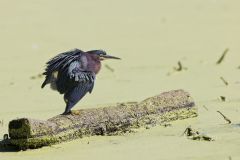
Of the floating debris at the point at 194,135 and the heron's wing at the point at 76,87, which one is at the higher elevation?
the heron's wing at the point at 76,87

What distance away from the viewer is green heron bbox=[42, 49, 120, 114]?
21.6ft

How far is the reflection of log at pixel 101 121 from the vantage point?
242 inches

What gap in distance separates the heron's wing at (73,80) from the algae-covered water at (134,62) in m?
0.39

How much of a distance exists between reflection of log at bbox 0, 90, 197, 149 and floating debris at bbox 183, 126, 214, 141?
0.37 meters

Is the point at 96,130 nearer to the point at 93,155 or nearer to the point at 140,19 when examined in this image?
the point at 93,155

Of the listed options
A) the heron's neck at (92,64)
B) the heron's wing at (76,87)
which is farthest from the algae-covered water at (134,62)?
the heron's neck at (92,64)

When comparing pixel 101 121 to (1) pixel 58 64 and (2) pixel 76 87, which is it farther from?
(1) pixel 58 64

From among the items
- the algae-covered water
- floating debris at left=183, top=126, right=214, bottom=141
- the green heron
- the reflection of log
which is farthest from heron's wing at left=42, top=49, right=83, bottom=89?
floating debris at left=183, top=126, right=214, bottom=141

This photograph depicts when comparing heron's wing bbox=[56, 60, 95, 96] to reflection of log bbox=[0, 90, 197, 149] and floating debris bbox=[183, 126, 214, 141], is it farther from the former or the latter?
floating debris bbox=[183, 126, 214, 141]

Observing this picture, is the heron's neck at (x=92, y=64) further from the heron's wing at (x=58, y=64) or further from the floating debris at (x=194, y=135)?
the floating debris at (x=194, y=135)

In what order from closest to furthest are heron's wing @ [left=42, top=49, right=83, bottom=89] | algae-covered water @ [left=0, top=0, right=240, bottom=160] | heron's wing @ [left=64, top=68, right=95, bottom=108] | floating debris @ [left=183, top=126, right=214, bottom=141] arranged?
algae-covered water @ [left=0, top=0, right=240, bottom=160]
floating debris @ [left=183, top=126, right=214, bottom=141]
heron's wing @ [left=64, top=68, right=95, bottom=108]
heron's wing @ [left=42, top=49, right=83, bottom=89]

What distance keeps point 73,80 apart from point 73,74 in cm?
5

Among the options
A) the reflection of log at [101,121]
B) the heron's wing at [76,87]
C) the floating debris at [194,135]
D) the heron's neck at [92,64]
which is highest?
the heron's neck at [92,64]

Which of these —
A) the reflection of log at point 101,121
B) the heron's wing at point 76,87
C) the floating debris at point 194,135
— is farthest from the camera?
the heron's wing at point 76,87
